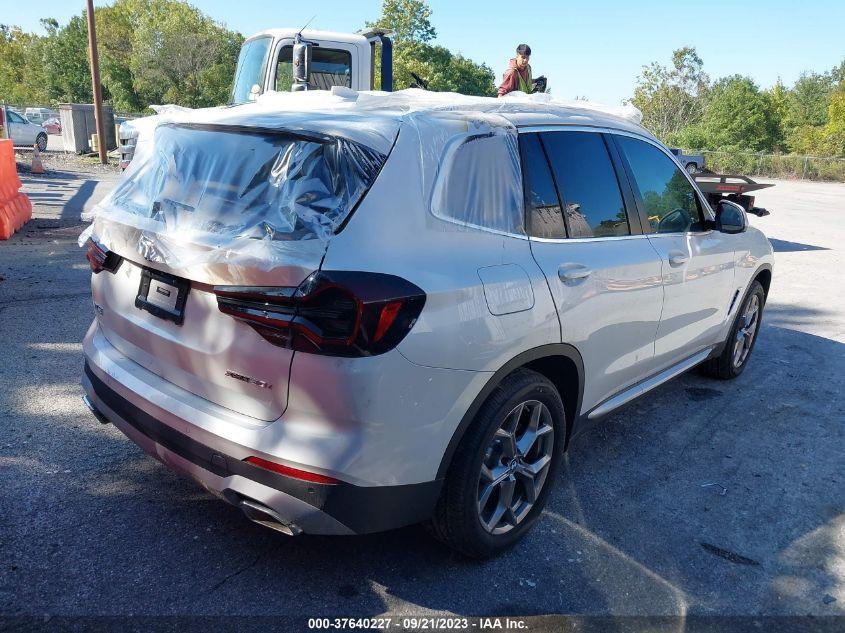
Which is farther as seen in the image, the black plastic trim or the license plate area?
the license plate area

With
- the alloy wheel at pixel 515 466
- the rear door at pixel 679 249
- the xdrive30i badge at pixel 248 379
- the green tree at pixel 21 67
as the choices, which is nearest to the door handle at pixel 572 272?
the alloy wheel at pixel 515 466

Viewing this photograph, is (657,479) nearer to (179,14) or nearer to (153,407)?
(153,407)

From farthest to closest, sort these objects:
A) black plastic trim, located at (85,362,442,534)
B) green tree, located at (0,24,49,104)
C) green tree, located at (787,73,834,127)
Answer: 1. green tree, located at (0,24,49,104)
2. green tree, located at (787,73,834,127)
3. black plastic trim, located at (85,362,442,534)

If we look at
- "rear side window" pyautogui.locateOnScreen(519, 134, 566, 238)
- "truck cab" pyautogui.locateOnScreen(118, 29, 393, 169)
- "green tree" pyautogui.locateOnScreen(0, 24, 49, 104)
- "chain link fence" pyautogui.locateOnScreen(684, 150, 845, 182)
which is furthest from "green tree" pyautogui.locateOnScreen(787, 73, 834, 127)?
"green tree" pyautogui.locateOnScreen(0, 24, 49, 104)

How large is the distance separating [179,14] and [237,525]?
7028 cm

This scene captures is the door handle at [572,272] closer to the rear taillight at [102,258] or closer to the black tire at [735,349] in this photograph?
the rear taillight at [102,258]

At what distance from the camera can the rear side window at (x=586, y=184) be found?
318cm

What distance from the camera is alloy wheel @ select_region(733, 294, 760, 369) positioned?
204 inches

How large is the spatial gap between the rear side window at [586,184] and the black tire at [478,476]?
786mm

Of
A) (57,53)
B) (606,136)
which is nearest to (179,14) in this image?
(57,53)

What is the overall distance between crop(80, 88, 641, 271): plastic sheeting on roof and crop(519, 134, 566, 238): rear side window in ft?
0.23

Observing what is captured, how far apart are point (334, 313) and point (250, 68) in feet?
A: 26.5

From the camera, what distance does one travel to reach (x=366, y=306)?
7.13 ft

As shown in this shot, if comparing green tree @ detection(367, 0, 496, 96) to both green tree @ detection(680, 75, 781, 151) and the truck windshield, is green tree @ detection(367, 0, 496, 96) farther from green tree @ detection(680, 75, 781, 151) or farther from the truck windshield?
the truck windshield
